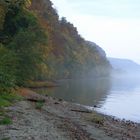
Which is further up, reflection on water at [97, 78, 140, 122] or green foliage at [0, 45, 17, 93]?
green foliage at [0, 45, 17, 93]

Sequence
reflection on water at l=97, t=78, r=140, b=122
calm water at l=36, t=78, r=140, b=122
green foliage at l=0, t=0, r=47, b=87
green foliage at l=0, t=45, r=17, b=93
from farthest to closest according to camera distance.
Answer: green foliage at l=0, t=0, r=47, b=87
calm water at l=36, t=78, r=140, b=122
reflection on water at l=97, t=78, r=140, b=122
green foliage at l=0, t=45, r=17, b=93

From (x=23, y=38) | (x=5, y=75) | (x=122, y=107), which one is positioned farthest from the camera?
(x=23, y=38)

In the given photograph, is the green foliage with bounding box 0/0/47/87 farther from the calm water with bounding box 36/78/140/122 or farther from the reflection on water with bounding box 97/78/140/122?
the reflection on water with bounding box 97/78/140/122

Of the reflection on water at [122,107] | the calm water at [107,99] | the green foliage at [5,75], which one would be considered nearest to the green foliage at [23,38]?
the calm water at [107,99]

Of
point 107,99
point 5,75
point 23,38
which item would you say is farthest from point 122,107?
point 5,75

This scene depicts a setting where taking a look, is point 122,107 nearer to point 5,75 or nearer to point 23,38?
point 23,38

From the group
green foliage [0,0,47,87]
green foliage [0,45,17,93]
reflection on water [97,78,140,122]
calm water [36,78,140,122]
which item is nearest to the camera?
green foliage [0,45,17,93]

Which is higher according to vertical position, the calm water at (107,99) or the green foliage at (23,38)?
the green foliage at (23,38)

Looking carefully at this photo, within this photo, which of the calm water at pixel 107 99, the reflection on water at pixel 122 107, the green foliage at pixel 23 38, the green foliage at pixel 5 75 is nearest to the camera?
the green foliage at pixel 5 75

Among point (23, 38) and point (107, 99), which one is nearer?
point (23, 38)

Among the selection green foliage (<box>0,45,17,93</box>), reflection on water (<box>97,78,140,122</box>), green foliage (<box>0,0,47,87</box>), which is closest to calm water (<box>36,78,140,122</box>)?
reflection on water (<box>97,78,140,122</box>)

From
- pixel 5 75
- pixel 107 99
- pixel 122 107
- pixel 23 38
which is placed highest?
pixel 23 38

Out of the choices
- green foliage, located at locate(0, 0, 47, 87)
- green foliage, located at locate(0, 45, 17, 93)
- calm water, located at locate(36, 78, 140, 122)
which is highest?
green foliage, located at locate(0, 0, 47, 87)

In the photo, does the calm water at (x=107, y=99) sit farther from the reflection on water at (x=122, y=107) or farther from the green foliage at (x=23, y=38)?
the green foliage at (x=23, y=38)
